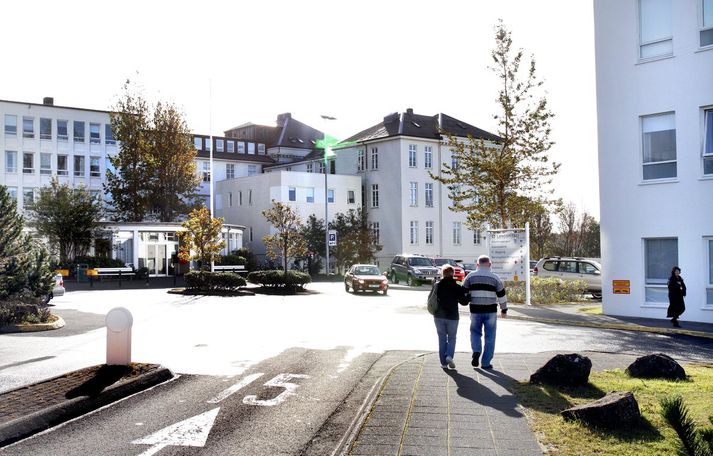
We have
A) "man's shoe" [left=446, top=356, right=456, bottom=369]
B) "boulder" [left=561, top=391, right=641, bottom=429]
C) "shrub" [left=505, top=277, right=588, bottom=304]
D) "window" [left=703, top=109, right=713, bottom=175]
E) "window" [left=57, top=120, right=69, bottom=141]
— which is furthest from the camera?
"window" [left=57, top=120, right=69, bottom=141]

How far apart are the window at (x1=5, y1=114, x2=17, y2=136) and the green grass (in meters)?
70.3

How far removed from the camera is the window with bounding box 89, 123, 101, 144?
74.7 m

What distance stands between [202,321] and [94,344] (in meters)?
5.66

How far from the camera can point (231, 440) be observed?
7637 millimetres

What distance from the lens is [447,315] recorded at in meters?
12.1

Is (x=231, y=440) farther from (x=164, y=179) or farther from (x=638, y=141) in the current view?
(x=164, y=179)

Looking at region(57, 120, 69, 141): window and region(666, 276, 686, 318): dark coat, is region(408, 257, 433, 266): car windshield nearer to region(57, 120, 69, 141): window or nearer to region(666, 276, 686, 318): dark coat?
region(666, 276, 686, 318): dark coat

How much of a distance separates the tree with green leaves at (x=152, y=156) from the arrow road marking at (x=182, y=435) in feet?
192

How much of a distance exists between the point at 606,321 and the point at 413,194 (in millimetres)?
46300

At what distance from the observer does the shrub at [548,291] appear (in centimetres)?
2919

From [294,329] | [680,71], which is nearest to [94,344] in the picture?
[294,329]

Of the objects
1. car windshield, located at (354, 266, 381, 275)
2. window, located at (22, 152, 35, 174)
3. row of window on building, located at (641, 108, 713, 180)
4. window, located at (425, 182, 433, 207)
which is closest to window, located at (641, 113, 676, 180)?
row of window on building, located at (641, 108, 713, 180)

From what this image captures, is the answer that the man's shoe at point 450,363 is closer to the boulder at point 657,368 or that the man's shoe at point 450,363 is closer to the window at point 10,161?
the boulder at point 657,368

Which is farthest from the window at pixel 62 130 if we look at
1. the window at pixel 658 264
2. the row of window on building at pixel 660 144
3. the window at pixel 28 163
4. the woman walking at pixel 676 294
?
the woman walking at pixel 676 294
